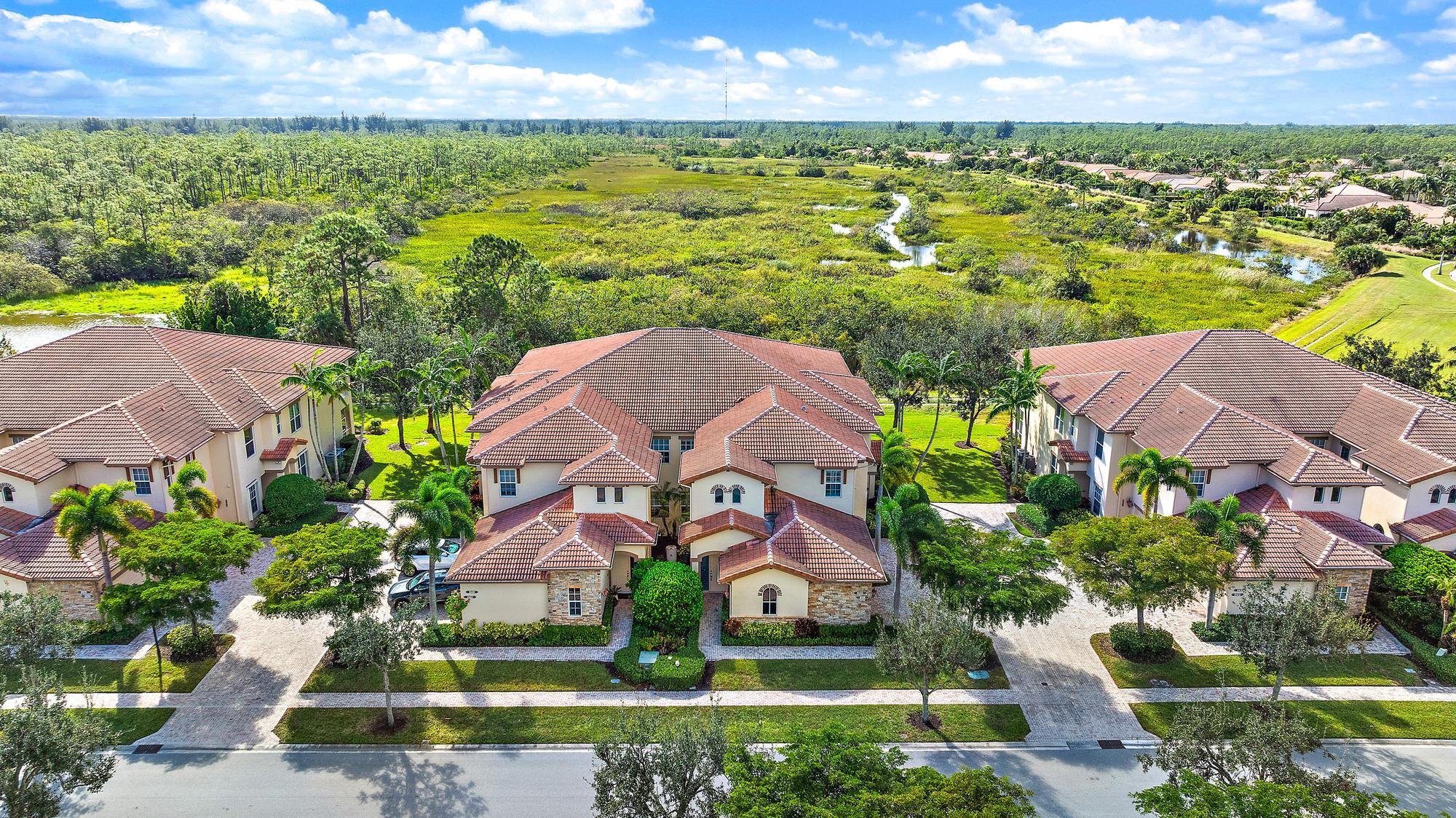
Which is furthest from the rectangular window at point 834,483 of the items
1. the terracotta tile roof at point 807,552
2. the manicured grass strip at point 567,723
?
the manicured grass strip at point 567,723

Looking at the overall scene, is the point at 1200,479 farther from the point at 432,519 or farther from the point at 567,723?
the point at 432,519

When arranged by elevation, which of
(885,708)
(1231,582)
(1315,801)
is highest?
(1315,801)

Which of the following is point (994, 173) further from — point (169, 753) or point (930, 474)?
point (169, 753)

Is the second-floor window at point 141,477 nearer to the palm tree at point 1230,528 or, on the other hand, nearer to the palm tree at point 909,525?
the palm tree at point 909,525

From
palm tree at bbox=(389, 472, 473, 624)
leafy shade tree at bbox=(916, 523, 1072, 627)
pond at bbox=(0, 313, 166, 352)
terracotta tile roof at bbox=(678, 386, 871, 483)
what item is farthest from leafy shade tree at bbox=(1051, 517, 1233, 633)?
pond at bbox=(0, 313, 166, 352)

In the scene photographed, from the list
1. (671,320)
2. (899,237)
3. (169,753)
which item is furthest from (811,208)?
(169,753)

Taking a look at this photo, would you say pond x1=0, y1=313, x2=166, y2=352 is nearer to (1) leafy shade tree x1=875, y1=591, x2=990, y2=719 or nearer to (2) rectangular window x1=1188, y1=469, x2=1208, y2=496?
(1) leafy shade tree x1=875, y1=591, x2=990, y2=719

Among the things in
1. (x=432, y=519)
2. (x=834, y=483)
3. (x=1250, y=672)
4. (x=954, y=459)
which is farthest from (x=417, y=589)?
(x=1250, y=672)
